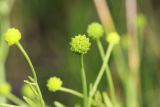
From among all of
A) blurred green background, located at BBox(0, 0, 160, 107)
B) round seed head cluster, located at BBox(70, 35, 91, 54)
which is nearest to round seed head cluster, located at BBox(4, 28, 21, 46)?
round seed head cluster, located at BBox(70, 35, 91, 54)

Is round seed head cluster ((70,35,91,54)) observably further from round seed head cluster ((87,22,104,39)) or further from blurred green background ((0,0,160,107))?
blurred green background ((0,0,160,107))

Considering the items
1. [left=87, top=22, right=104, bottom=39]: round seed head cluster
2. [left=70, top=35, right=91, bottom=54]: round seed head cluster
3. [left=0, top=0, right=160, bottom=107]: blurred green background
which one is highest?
[left=0, top=0, right=160, bottom=107]: blurred green background

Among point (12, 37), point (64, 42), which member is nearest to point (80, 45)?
point (12, 37)

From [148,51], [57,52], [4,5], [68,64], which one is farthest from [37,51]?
[4,5]

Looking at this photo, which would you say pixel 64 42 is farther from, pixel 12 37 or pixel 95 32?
pixel 12 37

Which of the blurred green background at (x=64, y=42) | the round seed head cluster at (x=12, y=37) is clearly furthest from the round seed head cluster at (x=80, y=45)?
the blurred green background at (x=64, y=42)

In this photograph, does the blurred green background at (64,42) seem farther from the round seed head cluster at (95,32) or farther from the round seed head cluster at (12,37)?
the round seed head cluster at (12,37)

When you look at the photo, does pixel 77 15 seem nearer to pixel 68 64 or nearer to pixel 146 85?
pixel 68 64

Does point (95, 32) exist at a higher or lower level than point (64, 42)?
lower
